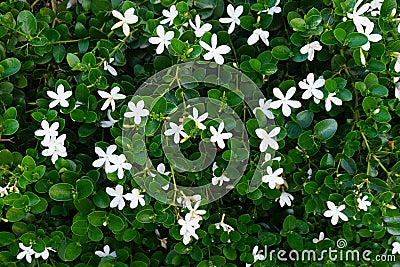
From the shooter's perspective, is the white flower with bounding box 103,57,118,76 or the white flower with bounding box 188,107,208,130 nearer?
the white flower with bounding box 188,107,208,130

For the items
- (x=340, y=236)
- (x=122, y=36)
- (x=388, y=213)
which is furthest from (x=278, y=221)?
(x=122, y=36)

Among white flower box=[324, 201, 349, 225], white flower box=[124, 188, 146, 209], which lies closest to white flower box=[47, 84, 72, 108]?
white flower box=[124, 188, 146, 209]

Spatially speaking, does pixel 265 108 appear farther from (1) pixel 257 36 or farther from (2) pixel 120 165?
(2) pixel 120 165

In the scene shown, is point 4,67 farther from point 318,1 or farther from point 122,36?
point 318,1

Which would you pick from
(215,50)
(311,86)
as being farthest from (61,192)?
(311,86)

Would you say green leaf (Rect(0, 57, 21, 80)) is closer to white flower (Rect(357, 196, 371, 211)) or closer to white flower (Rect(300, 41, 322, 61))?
white flower (Rect(300, 41, 322, 61))

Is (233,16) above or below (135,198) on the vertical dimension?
above

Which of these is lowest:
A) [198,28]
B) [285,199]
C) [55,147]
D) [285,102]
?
[285,199]
